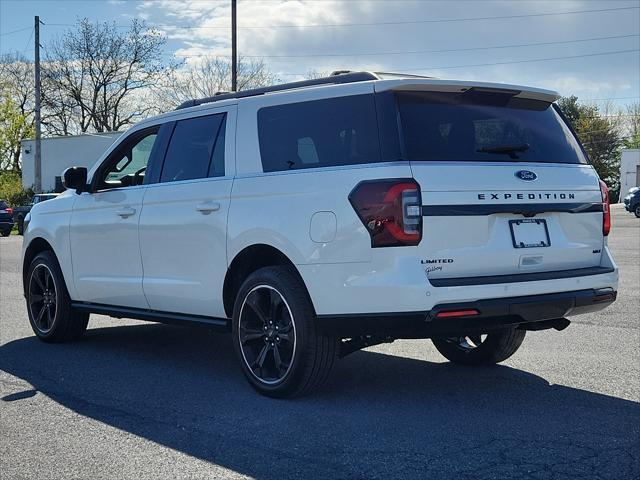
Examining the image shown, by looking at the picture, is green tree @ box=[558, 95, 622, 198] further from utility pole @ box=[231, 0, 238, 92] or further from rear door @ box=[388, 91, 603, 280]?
rear door @ box=[388, 91, 603, 280]

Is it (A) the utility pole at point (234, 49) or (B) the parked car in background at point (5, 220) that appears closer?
(A) the utility pole at point (234, 49)

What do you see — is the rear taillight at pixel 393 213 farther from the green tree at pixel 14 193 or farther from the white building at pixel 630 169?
the white building at pixel 630 169

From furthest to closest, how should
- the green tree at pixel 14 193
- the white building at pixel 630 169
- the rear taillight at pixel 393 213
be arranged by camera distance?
1. the white building at pixel 630 169
2. the green tree at pixel 14 193
3. the rear taillight at pixel 393 213

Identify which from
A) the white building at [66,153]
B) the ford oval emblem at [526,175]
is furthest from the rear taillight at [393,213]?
the white building at [66,153]

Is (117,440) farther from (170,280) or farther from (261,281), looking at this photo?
(170,280)

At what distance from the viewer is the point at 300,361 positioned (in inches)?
198

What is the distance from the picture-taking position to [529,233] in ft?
16.1

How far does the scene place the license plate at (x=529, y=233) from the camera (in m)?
4.85

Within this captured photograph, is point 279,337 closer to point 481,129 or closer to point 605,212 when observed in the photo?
point 481,129

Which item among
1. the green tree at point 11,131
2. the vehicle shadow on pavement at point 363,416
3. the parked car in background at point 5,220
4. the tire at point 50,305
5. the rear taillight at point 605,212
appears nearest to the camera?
the vehicle shadow on pavement at point 363,416

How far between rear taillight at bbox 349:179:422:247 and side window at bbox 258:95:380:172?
0.25m

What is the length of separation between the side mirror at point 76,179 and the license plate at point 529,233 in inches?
155

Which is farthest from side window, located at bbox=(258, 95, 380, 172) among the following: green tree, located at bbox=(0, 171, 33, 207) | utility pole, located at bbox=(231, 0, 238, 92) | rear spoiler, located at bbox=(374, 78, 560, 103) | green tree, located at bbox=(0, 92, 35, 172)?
green tree, located at bbox=(0, 92, 35, 172)

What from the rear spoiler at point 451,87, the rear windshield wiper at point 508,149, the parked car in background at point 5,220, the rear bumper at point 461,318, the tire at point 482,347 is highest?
the rear spoiler at point 451,87
